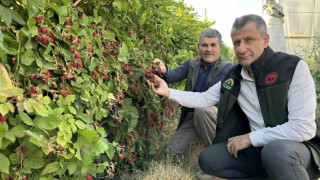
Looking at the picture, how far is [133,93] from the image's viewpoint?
277 cm

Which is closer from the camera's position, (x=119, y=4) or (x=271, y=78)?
(x=119, y=4)

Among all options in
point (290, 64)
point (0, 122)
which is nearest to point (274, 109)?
point (290, 64)

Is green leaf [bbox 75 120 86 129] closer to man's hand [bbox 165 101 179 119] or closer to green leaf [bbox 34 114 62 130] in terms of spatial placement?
green leaf [bbox 34 114 62 130]

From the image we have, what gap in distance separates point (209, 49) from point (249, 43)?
38.9 inches

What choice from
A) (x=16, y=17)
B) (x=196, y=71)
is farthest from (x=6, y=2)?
(x=196, y=71)

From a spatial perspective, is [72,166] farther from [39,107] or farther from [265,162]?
[265,162]

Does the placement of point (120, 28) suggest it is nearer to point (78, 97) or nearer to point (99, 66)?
point (99, 66)

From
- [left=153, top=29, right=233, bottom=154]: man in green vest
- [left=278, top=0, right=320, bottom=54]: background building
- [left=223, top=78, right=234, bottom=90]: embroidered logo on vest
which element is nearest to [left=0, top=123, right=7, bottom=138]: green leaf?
[left=223, top=78, right=234, bottom=90]: embroidered logo on vest

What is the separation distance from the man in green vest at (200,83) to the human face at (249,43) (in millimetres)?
811

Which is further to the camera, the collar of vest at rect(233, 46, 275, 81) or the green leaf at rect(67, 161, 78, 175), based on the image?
the collar of vest at rect(233, 46, 275, 81)

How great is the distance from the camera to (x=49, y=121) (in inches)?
64.3

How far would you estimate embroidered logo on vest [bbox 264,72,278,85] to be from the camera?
2533 millimetres

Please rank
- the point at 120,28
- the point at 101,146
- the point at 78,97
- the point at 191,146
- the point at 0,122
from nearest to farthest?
the point at 0,122 < the point at 101,146 < the point at 78,97 < the point at 120,28 < the point at 191,146

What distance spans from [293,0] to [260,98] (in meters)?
16.9
